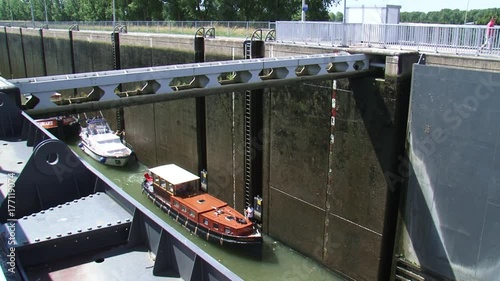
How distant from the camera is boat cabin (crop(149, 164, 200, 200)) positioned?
695 inches

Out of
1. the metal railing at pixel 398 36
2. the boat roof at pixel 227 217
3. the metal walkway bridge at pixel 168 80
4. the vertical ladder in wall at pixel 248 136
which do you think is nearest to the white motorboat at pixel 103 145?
the vertical ladder in wall at pixel 248 136

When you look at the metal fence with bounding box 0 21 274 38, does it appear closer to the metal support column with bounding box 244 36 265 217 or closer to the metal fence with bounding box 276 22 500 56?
the metal support column with bounding box 244 36 265 217

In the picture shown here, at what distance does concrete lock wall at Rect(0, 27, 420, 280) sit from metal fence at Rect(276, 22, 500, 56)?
1.10 metres

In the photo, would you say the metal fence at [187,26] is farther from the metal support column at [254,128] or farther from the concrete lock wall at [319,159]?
the concrete lock wall at [319,159]

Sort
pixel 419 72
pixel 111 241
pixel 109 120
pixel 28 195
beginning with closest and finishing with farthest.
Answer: pixel 111 241 → pixel 28 195 → pixel 419 72 → pixel 109 120

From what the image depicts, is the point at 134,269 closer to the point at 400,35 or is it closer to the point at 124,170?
the point at 400,35

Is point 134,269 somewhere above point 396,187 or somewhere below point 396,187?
above

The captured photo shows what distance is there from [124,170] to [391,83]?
17396 millimetres

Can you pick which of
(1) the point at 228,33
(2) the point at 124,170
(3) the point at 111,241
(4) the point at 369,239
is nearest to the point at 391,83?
(4) the point at 369,239

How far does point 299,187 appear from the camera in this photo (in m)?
15.8

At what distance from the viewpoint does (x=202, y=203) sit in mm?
16906

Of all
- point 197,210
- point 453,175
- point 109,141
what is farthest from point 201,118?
point 453,175

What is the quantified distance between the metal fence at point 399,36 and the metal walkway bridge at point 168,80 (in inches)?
60.8

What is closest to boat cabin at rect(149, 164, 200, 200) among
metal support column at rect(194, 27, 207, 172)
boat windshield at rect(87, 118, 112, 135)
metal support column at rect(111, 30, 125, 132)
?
metal support column at rect(194, 27, 207, 172)
